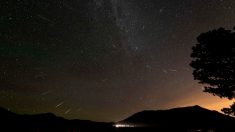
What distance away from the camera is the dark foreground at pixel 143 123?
16.5 m

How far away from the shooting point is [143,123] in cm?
2131

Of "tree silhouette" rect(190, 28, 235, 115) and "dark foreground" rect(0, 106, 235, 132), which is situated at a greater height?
"tree silhouette" rect(190, 28, 235, 115)

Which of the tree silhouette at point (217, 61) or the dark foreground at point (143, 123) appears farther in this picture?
the tree silhouette at point (217, 61)

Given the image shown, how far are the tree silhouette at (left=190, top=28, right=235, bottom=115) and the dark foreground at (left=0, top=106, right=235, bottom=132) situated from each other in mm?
1989

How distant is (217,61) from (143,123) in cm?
805

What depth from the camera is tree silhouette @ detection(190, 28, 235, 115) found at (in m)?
22.0

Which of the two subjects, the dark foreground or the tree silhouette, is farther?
the tree silhouette

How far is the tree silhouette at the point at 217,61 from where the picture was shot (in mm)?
22016

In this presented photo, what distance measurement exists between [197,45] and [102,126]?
10.8 m

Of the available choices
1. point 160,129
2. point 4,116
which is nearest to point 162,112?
point 160,129

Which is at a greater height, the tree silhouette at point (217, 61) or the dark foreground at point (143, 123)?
the tree silhouette at point (217, 61)

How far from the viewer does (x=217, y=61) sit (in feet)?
73.7

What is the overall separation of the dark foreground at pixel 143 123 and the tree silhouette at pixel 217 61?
1989 millimetres

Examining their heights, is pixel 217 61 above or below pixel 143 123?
above
